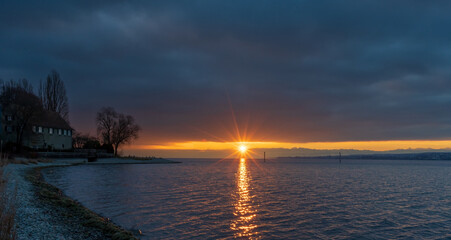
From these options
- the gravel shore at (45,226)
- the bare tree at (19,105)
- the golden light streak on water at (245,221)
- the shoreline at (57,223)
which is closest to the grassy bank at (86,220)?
the shoreline at (57,223)

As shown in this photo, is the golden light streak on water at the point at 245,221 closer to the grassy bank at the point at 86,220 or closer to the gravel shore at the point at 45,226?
the grassy bank at the point at 86,220

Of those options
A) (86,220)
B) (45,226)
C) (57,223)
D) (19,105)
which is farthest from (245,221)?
(19,105)

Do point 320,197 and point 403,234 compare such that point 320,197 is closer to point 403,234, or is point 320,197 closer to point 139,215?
point 403,234

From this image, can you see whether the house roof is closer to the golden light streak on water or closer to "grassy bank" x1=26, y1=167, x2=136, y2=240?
"grassy bank" x1=26, y1=167, x2=136, y2=240

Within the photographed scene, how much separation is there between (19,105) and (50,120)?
15235mm

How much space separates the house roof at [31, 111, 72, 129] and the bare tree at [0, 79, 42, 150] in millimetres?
2446

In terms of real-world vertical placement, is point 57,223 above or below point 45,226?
below

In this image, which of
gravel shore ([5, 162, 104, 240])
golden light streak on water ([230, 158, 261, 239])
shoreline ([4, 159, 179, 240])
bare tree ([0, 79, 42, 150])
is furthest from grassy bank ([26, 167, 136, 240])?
bare tree ([0, 79, 42, 150])

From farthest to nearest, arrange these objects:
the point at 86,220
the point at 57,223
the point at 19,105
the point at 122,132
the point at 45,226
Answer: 1. the point at 122,132
2. the point at 19,105
3. the point at 86,220
4. the point at 57,223
5. the point at 45,226

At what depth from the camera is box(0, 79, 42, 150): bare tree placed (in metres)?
65.3

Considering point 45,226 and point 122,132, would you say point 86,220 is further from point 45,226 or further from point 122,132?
point 122,132

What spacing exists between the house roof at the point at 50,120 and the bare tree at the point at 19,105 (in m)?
2.45

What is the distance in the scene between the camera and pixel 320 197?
26828 mm

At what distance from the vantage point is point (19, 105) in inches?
2564
